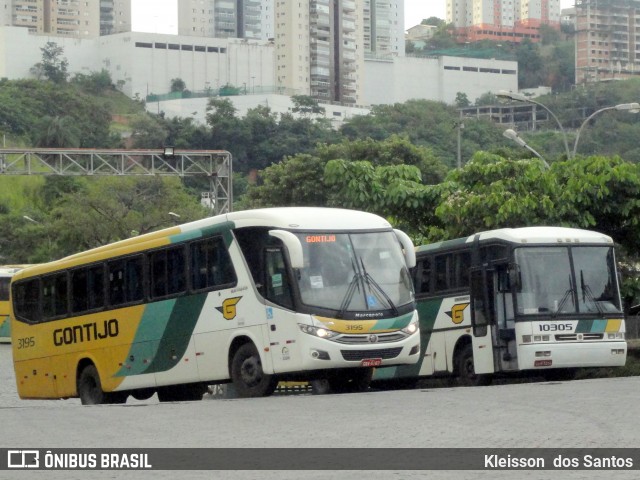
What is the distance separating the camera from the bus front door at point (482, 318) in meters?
24.0

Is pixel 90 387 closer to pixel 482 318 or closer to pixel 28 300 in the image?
pixel 28 300

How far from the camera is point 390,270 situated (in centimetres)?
1970

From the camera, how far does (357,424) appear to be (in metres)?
13.5

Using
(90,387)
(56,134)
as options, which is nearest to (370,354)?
(90,387)

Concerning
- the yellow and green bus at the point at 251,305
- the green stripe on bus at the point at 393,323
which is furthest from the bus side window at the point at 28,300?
the green stripe on bus at the point at 393,323

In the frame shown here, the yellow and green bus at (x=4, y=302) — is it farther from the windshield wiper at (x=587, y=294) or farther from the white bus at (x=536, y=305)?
the windshield wiper at (x=587, y=294)

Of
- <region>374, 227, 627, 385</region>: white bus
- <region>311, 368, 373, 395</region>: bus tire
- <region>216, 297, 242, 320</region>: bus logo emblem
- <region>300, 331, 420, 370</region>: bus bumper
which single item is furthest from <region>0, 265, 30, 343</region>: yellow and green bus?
<region>300, 331, 420, 370</region>: bus bumper

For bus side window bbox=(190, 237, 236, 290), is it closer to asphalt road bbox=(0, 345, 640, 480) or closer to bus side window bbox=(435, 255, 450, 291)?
asphalt road bbox=(0, 345, 640, 480)

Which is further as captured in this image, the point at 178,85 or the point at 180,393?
the point at 178,85

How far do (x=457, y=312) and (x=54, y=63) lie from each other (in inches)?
5931

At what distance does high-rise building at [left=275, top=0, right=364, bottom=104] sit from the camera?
177 meters

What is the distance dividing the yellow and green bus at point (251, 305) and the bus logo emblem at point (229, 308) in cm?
1

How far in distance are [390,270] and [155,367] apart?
4.07 meters

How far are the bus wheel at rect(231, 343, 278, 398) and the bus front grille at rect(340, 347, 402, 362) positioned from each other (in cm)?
103
